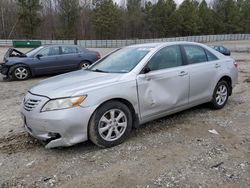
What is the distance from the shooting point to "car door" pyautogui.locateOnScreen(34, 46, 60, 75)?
10727 millimetres

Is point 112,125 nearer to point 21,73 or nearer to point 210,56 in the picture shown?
point 210,56

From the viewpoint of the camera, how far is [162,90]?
441cm

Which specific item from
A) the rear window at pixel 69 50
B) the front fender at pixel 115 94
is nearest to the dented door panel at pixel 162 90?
the front fender at pixel 115 94

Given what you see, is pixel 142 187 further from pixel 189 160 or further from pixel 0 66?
pixel 0 66

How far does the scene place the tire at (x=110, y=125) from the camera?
3715mm

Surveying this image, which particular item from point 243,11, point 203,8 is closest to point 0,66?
point 203,8

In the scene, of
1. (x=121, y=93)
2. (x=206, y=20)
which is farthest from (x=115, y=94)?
(x=206, y=20)

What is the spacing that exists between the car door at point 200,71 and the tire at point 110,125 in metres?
1.52

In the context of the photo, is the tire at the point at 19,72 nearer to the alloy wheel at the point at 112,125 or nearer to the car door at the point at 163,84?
the car door at the point at 163,84

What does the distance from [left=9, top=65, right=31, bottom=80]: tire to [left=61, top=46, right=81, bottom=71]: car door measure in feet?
4.78

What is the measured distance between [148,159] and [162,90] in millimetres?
1257

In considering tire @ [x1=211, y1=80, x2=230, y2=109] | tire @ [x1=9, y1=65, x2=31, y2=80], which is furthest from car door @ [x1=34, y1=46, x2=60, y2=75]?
tire @ [x1=211, y1=80, x2=230, y2=109]

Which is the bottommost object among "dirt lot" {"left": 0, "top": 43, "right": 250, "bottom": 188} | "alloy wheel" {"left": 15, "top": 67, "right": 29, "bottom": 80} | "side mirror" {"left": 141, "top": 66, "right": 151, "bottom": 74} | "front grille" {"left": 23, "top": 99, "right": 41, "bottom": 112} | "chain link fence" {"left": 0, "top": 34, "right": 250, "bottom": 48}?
"dirt lot" {"left": 0, "top": 43, "right": 250, "bottom": 188}

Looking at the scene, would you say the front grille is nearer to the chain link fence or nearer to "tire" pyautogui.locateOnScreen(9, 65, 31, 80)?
"tire" pyautogui.locateOnScreen(9, 65, 31, 80)
